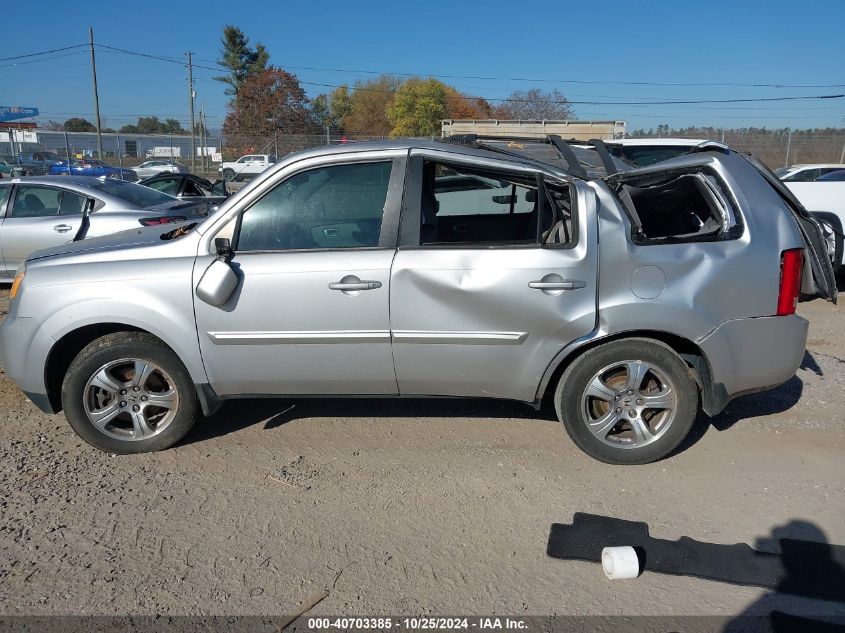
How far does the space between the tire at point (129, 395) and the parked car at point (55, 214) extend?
4.83 m

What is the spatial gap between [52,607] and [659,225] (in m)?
4.25

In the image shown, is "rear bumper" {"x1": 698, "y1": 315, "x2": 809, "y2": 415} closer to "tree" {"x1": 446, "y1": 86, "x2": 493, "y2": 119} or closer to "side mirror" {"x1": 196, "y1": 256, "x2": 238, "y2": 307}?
"side mirror" {"x1": 196, "y1": 256, "x2": 238, "y2": 307}

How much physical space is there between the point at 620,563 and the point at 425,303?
63.6 inches

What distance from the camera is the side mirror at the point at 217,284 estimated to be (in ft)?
11.8

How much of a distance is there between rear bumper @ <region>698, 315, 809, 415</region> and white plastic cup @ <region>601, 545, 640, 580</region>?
1236 millimetres

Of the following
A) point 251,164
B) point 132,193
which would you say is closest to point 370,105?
point 251,164

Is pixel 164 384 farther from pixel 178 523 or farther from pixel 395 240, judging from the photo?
pixel 395 240

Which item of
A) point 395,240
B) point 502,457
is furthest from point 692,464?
point 395,240

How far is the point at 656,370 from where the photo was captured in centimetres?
370

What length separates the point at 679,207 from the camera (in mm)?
4590

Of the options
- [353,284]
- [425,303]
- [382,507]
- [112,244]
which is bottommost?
[382,507]

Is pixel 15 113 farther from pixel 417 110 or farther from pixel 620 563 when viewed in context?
pixel 620 563

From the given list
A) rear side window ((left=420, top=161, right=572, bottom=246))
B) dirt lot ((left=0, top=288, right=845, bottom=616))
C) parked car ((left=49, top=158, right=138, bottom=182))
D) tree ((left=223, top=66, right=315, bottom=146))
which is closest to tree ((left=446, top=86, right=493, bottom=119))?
tree ((left=223, top=66, right=315, bottom=146))

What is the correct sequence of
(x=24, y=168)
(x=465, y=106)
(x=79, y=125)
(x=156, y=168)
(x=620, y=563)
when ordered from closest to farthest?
1. (x=620, y=563)
2. (x=24, y=168)
3. (x=156, y=168)
4. (x=465, y=106)
5. (x=79, y=125)
